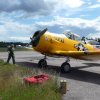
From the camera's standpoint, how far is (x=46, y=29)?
18016 millimetres

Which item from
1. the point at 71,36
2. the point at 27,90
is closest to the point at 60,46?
the point at 71,36

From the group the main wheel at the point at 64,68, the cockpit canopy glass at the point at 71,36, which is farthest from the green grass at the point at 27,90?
the cockpit canopy glass at the point at 71,36

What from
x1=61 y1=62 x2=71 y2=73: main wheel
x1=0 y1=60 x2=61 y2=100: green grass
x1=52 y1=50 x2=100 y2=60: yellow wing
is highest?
x1=52 y1=50 x2=100 y2=60: yellow wing

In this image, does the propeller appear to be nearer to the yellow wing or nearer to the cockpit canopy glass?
the yellow wing

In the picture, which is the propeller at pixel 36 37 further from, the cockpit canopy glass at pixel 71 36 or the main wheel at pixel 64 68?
the main wheel at pixel 64 68

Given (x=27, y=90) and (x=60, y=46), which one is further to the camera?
(x=60, y=46)

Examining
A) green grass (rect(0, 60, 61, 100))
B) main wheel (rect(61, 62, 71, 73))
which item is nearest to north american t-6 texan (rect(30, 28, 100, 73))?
main wheel (rect(61, 62, 71, 73))

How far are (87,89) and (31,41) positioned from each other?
276 inches

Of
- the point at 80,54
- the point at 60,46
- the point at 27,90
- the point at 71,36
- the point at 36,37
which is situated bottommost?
the point at 27,90

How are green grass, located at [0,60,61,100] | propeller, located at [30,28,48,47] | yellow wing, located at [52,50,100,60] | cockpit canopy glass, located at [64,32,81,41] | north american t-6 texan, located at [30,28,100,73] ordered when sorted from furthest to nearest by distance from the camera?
cockpit canopy glass, located at [64,32,81,41] → propeller, located at [30,28,48,47] → north american t-6 texan, located at [30,28,100,73] → yellow wing, located at [52,50,100,60] → green grass, located at [0,60,61,100]

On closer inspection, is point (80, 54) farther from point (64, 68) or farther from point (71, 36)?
point (71, 36)

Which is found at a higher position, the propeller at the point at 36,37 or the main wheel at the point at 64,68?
the propeller at the point at 36,37

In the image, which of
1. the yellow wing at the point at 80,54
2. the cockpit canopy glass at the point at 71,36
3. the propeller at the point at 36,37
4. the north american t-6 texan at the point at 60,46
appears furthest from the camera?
the cockpit canopy glass at the point at 71,36

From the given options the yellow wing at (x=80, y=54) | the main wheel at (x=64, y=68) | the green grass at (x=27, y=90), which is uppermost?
the yellow wing at (x=80, y=54)
